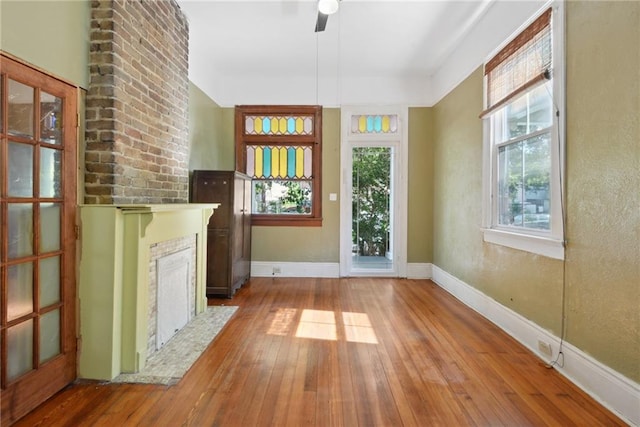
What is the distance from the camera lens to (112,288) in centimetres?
201

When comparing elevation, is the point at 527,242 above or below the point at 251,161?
below

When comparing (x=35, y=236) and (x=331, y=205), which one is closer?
(x=35, y=236)

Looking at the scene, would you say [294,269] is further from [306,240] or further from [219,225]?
[219,225]

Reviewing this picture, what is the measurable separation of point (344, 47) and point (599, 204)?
3141mm

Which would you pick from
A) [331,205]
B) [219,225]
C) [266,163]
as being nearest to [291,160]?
[266,163]

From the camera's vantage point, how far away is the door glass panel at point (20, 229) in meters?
1.63

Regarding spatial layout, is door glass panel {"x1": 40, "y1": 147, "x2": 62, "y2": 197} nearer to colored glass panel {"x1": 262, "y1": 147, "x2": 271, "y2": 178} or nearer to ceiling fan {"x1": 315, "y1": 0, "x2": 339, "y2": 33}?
ceiling fan {"x1": 315, "y1": 0, "x2": 339, "y2": 33}

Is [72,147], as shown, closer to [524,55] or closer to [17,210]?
[17,210]

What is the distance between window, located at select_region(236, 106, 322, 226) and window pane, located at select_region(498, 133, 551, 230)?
255 cm

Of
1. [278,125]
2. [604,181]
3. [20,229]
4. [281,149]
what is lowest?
[20,229]

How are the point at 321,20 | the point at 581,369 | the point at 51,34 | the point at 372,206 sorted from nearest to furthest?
the point at 51,34 < the point at 581,369 < the point at 321,20 < the point at 372,206

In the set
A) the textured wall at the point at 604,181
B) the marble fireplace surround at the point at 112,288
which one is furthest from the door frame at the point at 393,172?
the marble fireplace surround at the point at 112,288

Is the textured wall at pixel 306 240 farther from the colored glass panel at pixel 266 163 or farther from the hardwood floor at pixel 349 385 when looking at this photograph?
the hardwood floor at pixel 349 385

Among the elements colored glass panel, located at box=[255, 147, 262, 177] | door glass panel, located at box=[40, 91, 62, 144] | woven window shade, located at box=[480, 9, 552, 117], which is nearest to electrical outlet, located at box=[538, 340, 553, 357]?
woven window shade, located at box=[480, 9, 552, 117]
